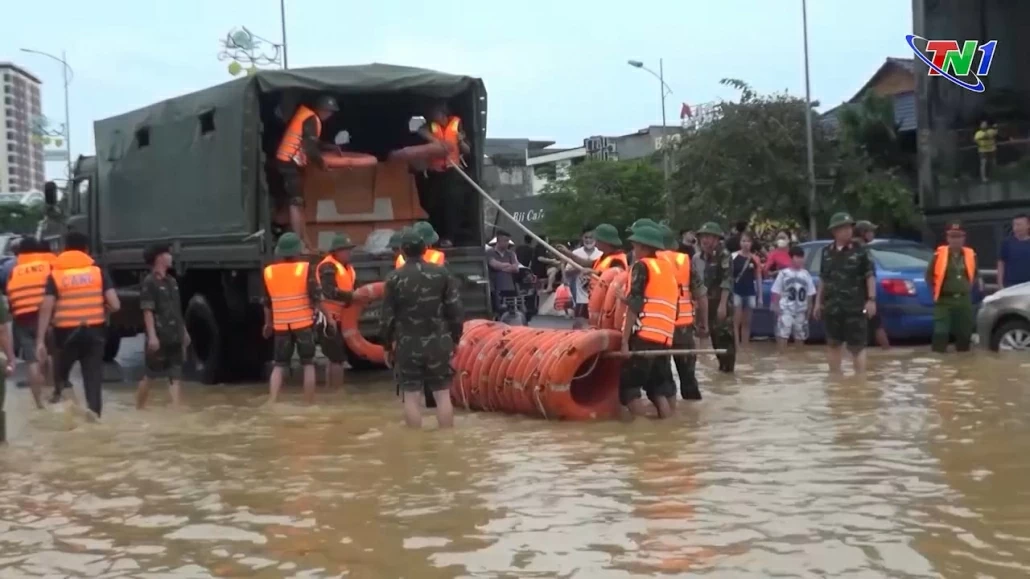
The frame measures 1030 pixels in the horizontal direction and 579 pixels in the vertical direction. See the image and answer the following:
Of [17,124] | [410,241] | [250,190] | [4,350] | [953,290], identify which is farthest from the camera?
[17,124]

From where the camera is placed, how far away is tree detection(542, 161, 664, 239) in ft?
159

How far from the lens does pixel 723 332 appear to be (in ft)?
46.6

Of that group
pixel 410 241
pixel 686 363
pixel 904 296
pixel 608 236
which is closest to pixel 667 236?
pixel 608 236

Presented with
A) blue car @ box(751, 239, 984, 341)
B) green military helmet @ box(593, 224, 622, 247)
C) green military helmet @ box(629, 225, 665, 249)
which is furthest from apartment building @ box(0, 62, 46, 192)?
green military helmet @ box(629, 225, 665, 249)

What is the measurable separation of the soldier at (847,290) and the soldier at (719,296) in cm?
106

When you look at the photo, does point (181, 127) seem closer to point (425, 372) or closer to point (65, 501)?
point (425, 372)

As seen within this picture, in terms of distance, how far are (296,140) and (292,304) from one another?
1.71 meters

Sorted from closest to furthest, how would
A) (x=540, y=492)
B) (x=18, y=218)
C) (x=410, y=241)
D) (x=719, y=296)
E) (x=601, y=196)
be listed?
(x=540, y=492) → (x=410, y=241) → (x=719, y=296) → (x=18, y=218) → (x=601, y=196)

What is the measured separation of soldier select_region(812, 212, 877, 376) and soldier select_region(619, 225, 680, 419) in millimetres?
3012

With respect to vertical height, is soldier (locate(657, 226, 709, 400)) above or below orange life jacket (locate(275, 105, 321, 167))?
below

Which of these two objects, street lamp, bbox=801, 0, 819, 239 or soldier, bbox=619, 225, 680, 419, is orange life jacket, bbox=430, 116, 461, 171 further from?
street lamp, bbox=801, 0, 819, 239

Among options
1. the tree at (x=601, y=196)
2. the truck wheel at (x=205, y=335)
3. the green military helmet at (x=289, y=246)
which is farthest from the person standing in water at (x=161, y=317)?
the tree at (x=601, y=196)

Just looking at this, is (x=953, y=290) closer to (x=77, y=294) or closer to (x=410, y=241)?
(x=410, y=241)

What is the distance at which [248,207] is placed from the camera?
1370 centimetres
